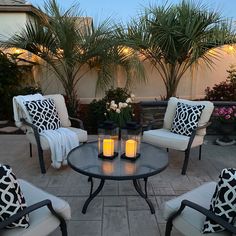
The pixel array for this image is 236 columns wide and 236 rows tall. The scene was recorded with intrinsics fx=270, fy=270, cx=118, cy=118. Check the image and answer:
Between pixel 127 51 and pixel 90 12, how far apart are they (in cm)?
97

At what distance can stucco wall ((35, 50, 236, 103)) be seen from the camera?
19.6 feet

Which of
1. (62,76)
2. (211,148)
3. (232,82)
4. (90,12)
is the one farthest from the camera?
(232,82)

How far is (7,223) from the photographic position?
152cm

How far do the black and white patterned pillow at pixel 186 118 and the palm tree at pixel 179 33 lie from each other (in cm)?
138

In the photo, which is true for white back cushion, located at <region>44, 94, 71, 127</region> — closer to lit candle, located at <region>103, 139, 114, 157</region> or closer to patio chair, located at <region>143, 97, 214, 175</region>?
patio chair, located at <region>143, 97, 214, 175</region>

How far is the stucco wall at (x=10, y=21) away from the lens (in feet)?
21.2

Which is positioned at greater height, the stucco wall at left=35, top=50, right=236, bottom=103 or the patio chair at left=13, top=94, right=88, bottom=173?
the stucco wall at left=35, top=50, right=236, bottom=103

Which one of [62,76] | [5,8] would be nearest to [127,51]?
[62,76]

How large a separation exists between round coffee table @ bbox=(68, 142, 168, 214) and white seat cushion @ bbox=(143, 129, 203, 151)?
671mm

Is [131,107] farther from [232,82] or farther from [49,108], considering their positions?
[232,82]

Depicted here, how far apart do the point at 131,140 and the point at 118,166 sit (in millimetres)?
315

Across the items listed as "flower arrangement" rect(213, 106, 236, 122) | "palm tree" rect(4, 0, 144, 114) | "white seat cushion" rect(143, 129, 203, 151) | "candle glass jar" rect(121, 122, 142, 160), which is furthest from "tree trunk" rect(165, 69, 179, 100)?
"candle glass jar" rect(121, 122, 142, 160)

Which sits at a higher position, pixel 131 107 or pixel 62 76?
pixel 62 76

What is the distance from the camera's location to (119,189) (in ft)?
9.91
